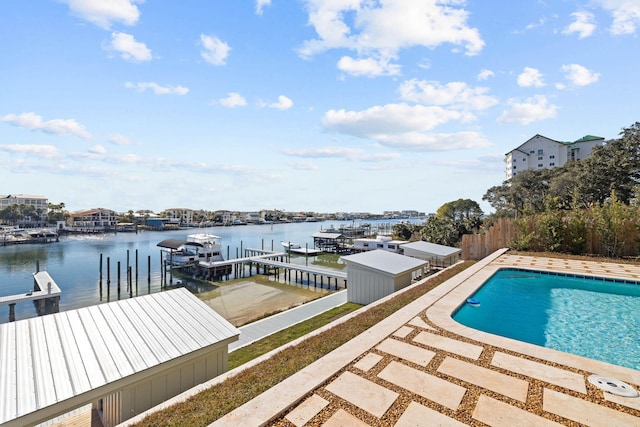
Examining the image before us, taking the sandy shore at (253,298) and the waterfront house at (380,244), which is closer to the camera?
the sandy shore at (253,298)

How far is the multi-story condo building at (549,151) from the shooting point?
50438 millimetres

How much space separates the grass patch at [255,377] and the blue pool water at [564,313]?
110 inches

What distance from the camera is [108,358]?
416 centimetres

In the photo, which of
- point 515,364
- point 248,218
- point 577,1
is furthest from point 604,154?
point 248,218

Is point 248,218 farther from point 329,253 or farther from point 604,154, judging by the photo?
point 604,154

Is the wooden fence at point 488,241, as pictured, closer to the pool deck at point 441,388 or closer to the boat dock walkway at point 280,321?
the boat dock walkway at point 280,321

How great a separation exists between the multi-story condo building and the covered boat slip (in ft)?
185

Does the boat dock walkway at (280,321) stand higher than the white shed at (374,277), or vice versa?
the white shed at (374,277)

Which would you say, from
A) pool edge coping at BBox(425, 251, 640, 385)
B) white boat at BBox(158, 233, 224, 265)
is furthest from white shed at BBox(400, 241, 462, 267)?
white boat at BBox(158, 233, 224, 265)

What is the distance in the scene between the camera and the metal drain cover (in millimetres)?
3929

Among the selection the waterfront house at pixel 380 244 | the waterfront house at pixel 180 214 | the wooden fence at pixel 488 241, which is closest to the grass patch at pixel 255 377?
the wooden fence at pixel 488 241

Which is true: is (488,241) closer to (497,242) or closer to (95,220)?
(497,242)

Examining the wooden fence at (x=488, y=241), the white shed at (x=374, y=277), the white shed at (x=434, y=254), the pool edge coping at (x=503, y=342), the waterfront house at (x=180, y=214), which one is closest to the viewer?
the pool edge coping at (x=503, y=342)

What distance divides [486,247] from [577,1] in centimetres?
1306
